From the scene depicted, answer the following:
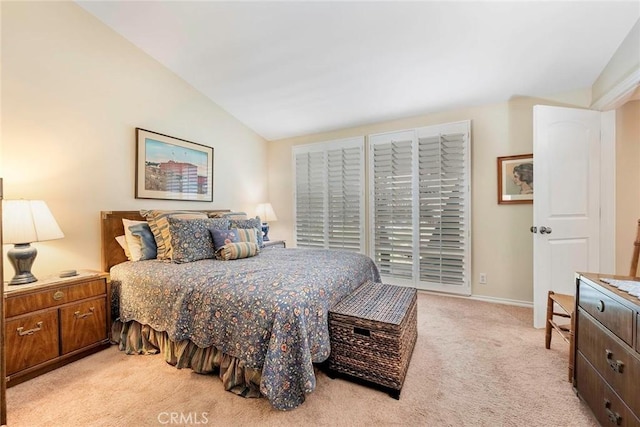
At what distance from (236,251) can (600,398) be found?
8.16 feet

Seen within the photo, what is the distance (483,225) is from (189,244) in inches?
127

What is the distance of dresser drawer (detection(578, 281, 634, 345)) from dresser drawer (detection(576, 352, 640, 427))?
28cm

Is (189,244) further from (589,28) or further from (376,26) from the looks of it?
(589,28)

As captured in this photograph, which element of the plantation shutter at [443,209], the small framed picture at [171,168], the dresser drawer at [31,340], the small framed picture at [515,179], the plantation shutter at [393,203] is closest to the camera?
the dresser drawer at [31,340]

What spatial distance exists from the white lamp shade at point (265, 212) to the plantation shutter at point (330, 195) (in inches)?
16.4

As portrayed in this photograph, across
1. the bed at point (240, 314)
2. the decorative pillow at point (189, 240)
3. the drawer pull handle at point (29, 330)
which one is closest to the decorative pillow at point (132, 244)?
the bed at point (240, 314)

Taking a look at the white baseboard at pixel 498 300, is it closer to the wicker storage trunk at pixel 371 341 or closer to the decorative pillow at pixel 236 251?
the wicker storage trunk at pixel 371 341

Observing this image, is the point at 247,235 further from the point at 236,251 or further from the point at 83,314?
the point at 83,314

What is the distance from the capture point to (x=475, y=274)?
3.30 meters

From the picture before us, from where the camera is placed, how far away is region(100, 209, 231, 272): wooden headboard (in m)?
2.54

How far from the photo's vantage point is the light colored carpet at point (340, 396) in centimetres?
145

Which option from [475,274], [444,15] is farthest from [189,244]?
[475,274]

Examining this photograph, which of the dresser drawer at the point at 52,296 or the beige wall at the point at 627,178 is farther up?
the beige wall at the point at 627,178

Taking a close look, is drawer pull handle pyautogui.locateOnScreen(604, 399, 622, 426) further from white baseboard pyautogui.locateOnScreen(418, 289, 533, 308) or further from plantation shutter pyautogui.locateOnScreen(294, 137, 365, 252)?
plantation shutter pyautogui.locateOnScreen(294, 137, 365, 252)
